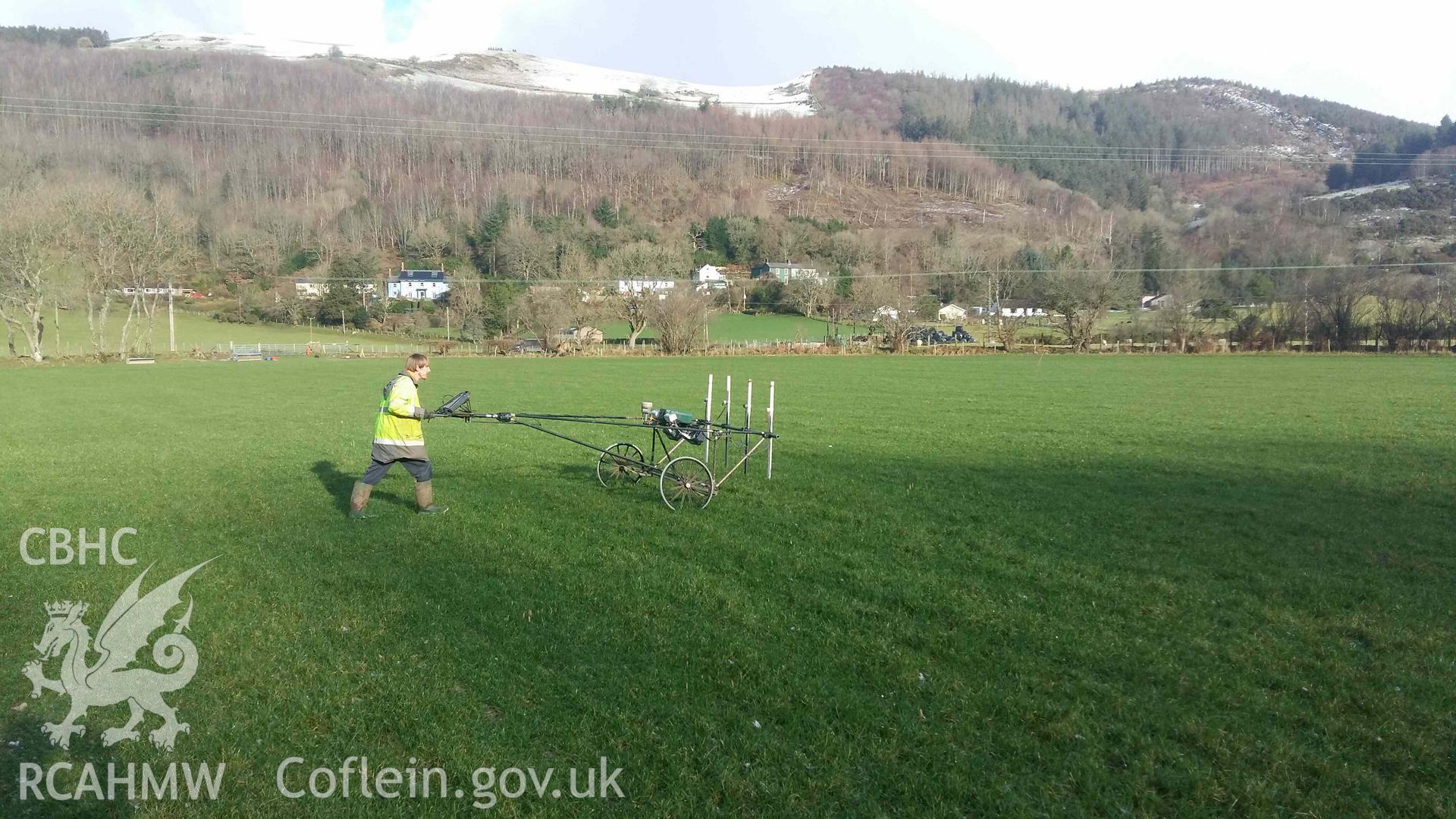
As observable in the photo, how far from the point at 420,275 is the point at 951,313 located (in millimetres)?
65136

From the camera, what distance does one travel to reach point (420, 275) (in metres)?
104

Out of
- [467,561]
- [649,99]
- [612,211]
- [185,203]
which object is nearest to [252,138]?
[185,203]

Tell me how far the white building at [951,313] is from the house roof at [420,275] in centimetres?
6018

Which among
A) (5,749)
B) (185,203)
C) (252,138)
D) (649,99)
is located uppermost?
(649,99)

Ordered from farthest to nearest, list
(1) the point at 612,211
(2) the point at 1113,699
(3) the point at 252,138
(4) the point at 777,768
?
(3) the point at 252,138, (1) the point at 612,211, (2) the point at 1113,699, (4) the point at 777,768

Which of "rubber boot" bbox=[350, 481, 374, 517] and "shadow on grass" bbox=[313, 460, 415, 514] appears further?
"shadow on grass" bbox=[313, 460, 415, 514]

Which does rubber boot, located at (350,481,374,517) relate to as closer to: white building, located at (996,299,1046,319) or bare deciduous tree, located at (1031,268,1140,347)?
bare deciduous tree, located at (1031,268,1140,347)

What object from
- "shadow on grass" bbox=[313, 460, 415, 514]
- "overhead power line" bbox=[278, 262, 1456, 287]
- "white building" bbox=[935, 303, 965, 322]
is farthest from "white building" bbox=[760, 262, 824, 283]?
"shadow on grass" bbox=[313, 460, 415, 514]

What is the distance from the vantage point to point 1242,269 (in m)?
70.9

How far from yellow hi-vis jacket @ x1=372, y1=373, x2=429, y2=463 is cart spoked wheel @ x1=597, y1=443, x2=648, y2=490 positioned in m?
2.54

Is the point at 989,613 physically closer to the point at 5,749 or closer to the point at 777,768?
the point at 777,768

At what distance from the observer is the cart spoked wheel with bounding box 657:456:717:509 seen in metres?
10.6

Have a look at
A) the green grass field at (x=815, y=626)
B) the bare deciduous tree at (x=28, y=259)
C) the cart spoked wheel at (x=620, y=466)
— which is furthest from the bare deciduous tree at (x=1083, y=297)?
the bare deciduous tree at (x=28, y=259)

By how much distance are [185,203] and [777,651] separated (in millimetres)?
131874
